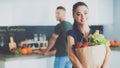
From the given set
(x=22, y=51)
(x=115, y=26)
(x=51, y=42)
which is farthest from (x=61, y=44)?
(x=115, y=26)

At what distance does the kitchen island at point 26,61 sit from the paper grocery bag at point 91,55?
0.53 metres

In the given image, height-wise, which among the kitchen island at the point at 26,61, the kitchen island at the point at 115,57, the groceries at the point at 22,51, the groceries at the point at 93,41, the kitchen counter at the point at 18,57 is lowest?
the kitchen island at the point at 115,57

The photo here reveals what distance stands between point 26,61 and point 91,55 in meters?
0.61

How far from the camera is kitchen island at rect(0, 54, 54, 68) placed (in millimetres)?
1992

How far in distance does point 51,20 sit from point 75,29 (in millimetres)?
580

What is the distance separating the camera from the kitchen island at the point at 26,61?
199 centimetres

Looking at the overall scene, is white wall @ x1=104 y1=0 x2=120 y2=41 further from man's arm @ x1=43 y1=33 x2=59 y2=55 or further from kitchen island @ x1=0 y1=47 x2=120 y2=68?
kitchen island @ x1=0 y1=47 x2=120 y2=68

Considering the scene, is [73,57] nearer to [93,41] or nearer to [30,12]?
[93,41]

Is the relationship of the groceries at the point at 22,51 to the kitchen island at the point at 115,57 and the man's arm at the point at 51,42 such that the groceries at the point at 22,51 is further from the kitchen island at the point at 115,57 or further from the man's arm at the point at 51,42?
the kitchen island at the point at 115,57

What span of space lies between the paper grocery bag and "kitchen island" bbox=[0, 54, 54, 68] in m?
0.53

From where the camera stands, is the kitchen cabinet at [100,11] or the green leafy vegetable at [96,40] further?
the kitchen cabinet at [100,11]

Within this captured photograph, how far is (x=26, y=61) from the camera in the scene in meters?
2.09

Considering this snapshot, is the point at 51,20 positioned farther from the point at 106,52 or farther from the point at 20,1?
the point at 106,52

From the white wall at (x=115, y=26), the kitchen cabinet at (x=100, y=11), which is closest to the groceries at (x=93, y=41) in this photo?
the kitchen cabinet at (x=100, y=11)
